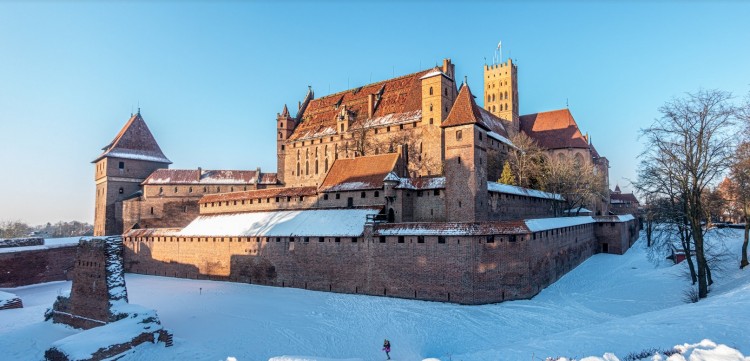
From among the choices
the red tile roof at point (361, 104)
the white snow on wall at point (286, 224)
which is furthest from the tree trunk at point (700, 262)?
the red tile roof at point (361, 104)

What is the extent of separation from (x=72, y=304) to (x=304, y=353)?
40.7 ft

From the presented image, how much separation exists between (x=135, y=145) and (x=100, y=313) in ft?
112

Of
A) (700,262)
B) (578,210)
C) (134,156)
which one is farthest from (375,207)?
(134,156)

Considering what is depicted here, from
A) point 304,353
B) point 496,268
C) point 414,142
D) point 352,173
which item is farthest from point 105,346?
point 414,142

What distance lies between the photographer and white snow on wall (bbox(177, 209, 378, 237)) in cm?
2594

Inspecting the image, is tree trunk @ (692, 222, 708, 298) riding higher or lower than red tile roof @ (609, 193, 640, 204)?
lower

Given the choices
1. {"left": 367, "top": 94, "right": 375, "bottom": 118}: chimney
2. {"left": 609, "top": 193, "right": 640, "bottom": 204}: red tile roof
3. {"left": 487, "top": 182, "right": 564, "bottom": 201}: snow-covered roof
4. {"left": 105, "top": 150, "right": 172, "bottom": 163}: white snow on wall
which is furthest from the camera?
{"left": 609, "top": 193, "right": 640, "bottom": 204}: red tile roof

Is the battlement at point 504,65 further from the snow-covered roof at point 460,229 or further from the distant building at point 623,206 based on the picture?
the snow-covered roof at point 460,229

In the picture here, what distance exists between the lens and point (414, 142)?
3628cm

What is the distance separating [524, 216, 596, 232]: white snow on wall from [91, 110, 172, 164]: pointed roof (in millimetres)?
41864

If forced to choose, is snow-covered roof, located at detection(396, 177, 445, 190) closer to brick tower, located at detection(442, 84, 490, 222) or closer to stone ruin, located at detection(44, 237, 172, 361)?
brick tower, located at detection(442, 84, 490, 222)

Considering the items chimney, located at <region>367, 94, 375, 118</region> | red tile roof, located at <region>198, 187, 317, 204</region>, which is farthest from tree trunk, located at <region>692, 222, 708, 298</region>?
chimney, located at <region>367, 94, 375, 118</region>

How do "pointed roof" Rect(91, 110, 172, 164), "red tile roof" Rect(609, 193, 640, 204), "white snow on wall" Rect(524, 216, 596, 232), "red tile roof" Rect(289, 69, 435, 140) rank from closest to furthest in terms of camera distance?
"white snow on wall" Rect(524, 216, 596, 232)
"red tile roof" Rect(289, 69, 435, 140)
"pointed roof" Rect(91, 110, 172, 164)
"red tile roof" Rect(609, 193, 640, 204)

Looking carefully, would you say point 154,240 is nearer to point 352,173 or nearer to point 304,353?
point 352,173
